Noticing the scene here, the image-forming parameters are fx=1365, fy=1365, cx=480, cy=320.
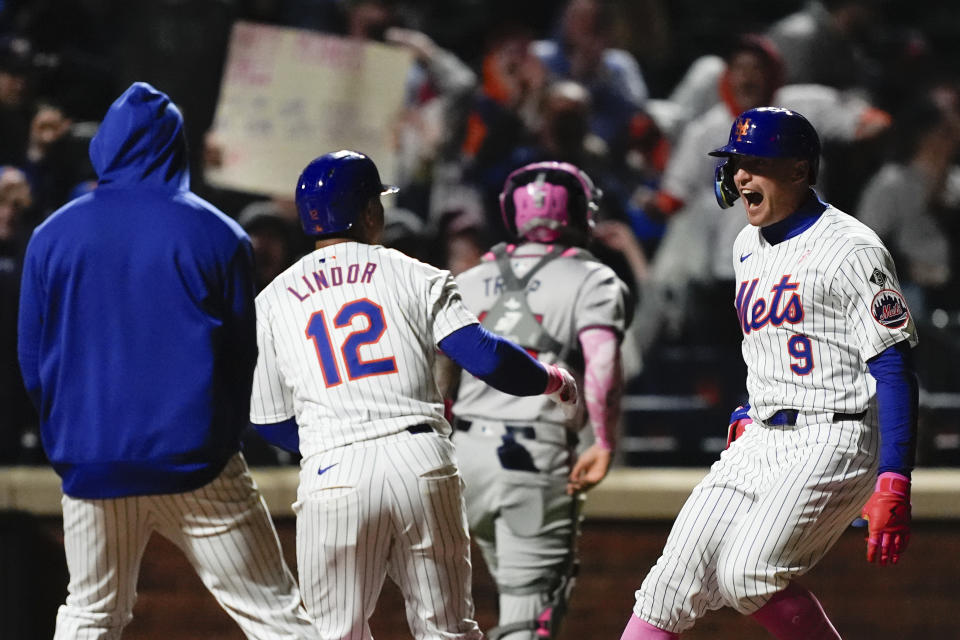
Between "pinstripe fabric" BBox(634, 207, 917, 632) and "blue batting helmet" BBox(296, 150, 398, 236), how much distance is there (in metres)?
1.07

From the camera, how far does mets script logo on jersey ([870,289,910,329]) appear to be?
3258 mm

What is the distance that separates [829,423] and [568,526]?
123cm

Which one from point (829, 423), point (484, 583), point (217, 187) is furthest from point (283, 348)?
point (217, 187)

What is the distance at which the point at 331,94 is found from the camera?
6387mm

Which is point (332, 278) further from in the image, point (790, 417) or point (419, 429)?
point (790, 417)

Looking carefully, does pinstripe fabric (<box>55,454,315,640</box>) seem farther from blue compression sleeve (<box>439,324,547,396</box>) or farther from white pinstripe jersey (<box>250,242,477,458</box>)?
blue compression sleeve (<box>439,324,547,396</box>)

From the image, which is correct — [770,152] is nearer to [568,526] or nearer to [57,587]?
[568,526]

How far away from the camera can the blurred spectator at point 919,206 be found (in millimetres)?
6562

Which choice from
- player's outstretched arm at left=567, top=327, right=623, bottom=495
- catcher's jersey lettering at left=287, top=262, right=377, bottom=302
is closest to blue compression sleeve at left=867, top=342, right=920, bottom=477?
player's outstretched arm at left=567, top=327, right=623, bottom=495

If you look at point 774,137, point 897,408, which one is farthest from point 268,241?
point 897,408

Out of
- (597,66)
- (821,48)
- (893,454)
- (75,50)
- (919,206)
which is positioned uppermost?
(821,48)

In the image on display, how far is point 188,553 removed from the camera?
3.57m

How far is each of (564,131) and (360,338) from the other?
312 cm

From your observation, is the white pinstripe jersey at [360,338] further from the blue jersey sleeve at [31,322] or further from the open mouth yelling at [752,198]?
the open mouth yelling at [752,198]
